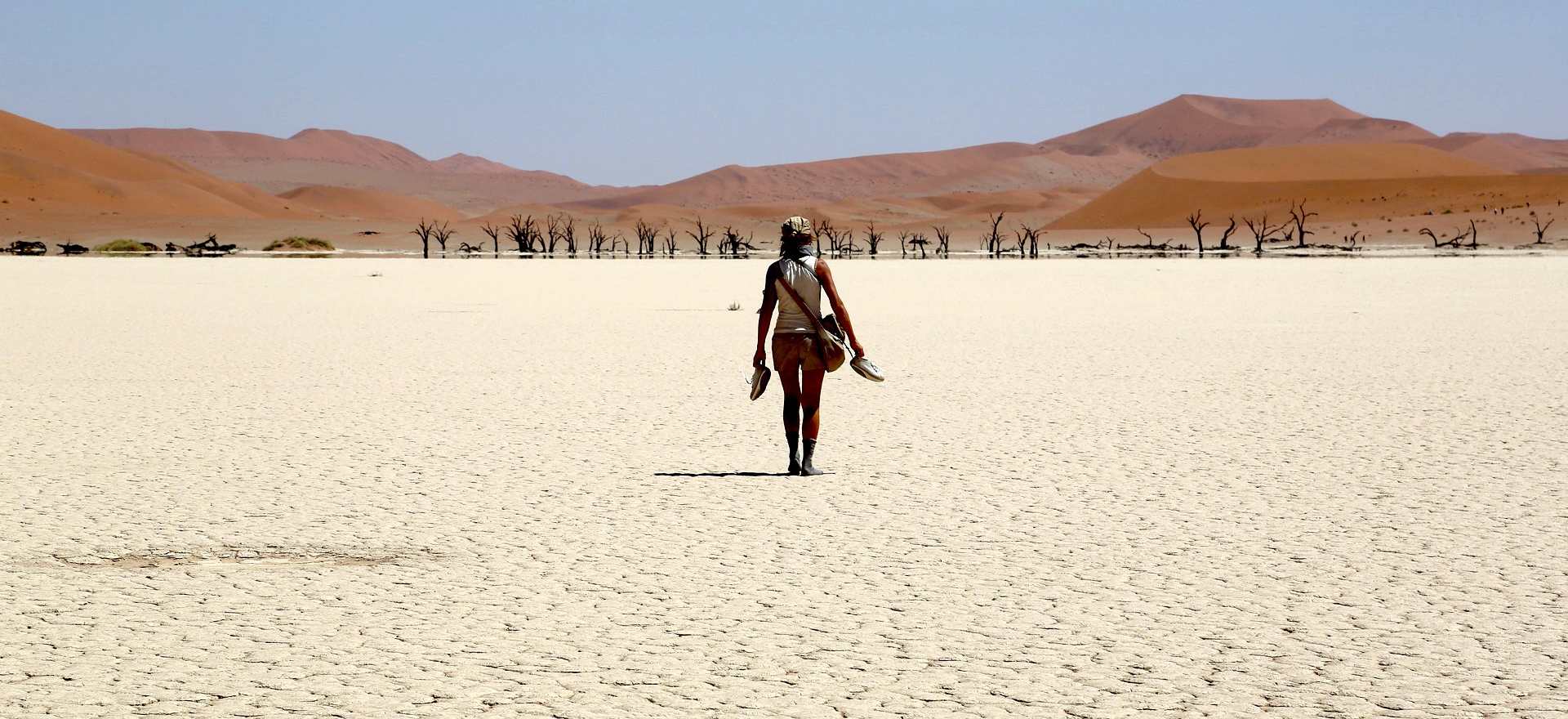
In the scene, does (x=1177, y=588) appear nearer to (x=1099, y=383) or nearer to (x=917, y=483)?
(x=917, y=483)

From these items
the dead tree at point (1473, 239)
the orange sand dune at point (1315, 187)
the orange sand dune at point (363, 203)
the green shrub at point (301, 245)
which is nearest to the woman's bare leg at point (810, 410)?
the dead tree at point (1473, 239)

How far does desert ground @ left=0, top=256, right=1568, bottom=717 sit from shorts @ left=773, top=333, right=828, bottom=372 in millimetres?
658

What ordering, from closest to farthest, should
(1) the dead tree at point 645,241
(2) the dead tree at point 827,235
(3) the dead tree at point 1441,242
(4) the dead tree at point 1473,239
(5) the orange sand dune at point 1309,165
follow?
(2) the dead tree at point 827,235 → (3) the dead tree at point 1441,242 → (4) the dead tree at point 1473,239 → (1) the dead tree at point 645,241 → (5) the orange sand dune at point 1309,165

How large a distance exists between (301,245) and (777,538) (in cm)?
8330

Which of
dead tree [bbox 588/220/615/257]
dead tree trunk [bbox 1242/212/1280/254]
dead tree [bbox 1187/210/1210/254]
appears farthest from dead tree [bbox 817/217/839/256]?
dead tree trunk [bbox 1242/212/1280/254]

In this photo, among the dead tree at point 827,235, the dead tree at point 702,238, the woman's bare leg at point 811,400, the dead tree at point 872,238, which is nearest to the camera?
the woman's bare leg at point 811,400

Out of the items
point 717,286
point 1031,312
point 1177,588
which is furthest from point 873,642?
point 717,286

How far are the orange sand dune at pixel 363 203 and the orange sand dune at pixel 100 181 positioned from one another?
7.86 metres

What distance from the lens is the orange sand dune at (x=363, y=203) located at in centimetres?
17850

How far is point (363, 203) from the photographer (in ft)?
605

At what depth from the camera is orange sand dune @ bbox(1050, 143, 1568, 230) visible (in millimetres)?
112375

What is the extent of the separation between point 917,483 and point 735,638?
337cm

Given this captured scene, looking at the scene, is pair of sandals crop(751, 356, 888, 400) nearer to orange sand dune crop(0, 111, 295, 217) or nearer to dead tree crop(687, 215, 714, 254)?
dead tree crop(687, 215, 714, 254)

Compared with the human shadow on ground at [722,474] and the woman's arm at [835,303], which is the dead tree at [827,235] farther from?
the woman's arm at [835,303]
